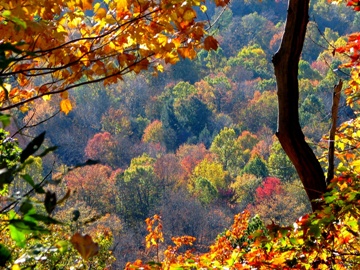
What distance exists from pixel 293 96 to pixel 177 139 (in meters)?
42.1

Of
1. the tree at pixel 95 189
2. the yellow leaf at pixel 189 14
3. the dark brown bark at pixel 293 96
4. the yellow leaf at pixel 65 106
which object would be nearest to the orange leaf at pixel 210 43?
the yellow leaf at pixel 189 14

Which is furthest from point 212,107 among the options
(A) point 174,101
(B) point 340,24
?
(B) point 340,24

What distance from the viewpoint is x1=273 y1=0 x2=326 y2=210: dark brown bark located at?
2557 mm

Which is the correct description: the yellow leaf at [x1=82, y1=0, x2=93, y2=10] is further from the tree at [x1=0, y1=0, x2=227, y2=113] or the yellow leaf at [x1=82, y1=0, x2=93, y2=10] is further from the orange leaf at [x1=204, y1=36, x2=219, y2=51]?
the orange leaf at [x1=204, y1=36, x2=219, y2=51]

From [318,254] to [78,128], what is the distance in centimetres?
4446

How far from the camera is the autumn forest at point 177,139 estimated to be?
187cm

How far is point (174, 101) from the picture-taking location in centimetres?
4725

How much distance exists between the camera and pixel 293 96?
8.60 ft

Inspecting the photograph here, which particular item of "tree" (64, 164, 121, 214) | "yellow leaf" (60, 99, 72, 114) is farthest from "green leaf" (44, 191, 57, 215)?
"tree" (64, 164, 121, 214)

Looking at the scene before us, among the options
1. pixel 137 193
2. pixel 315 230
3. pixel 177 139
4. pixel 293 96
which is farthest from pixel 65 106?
pixel 177 139

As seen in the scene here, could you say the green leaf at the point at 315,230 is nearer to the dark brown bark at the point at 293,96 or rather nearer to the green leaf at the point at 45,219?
the dark brown bark at the point at 293,96

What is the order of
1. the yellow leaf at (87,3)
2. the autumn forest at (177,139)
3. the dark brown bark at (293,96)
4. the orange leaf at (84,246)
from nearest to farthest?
the orange leaf at (84,246), the autumn forest at (177,139), the yellow leaf at (87,3), the dark brown bark at (293,96)

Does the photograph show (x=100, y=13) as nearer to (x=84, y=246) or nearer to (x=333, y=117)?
(x=333, y=117)

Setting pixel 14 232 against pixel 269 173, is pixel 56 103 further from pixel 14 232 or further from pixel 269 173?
pixel 14 232
